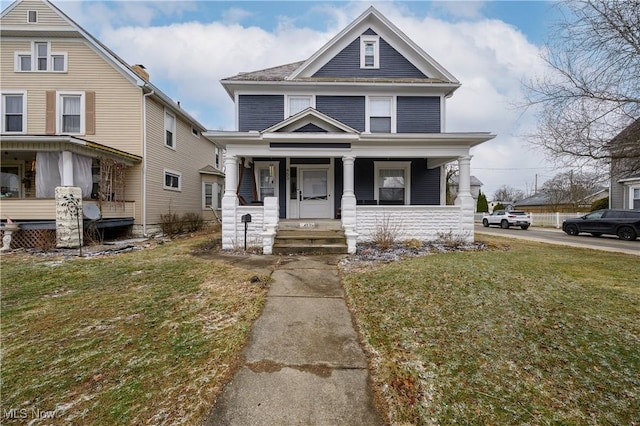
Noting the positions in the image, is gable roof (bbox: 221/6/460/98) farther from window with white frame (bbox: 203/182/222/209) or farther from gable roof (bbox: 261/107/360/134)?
window with white frame (bbox: 203/182/222/209)

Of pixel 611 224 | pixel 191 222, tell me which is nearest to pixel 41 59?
pixel 191 222

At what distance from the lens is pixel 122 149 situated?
1188cm

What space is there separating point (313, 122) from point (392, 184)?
4.54 m

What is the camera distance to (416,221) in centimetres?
949

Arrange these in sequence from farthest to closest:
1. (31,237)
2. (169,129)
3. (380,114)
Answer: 1. (169,129)
2. (380,114)
3. (31,237)

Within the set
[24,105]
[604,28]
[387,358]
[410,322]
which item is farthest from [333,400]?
[24,105]

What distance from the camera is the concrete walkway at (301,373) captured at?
7.18 feet

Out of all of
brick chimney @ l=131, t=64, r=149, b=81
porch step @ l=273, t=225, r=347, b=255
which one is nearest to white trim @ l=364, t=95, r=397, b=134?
porch step @ l=273, t=225, r=347, b=255

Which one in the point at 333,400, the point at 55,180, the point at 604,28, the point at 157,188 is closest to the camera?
the point at 333,400

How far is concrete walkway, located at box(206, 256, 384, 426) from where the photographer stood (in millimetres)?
2188

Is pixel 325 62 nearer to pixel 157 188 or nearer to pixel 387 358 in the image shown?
pixel 157 188

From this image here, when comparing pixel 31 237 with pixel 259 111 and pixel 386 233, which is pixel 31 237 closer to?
pixel 259 111

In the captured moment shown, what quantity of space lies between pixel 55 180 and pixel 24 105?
452 cm

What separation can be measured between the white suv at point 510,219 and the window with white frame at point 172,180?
2258cm
